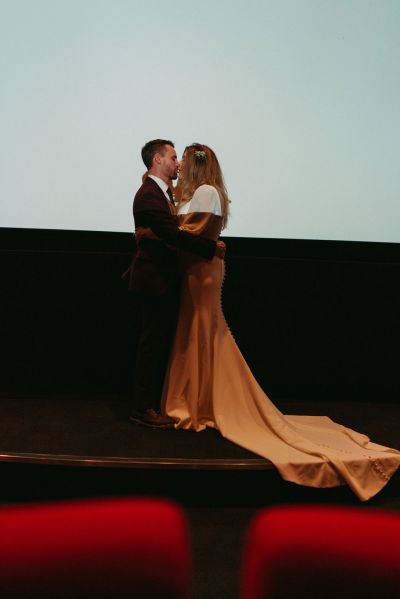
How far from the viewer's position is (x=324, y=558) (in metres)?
0.59

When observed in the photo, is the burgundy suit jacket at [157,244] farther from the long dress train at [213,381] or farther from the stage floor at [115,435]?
the stage floor at [115,435]

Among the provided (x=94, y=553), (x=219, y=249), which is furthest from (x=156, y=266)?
(x=94, y=553)

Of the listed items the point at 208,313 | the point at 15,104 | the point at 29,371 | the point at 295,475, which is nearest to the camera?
the point at 295,475

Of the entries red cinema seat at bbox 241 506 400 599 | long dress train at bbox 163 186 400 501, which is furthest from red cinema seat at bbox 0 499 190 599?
long dress train at bbox 163 186 400 501

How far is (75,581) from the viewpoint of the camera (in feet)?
1.90

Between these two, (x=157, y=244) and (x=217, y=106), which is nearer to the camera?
(x=157, y=244)

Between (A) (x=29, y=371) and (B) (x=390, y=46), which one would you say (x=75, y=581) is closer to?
(A) (x=29, y=371)

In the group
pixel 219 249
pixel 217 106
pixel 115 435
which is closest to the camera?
pixel 115 435

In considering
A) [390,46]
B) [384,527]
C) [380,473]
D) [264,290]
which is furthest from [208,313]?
[384,527]

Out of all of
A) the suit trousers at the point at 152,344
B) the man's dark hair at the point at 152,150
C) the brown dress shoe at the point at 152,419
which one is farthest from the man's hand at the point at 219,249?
the brown dress shoe at the point at 152,419

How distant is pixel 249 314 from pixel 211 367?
2.42ft

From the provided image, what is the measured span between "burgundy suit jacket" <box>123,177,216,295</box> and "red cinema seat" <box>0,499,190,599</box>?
7.31ft

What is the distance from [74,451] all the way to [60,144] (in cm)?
167

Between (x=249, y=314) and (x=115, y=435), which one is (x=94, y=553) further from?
(x=249, y=314)
